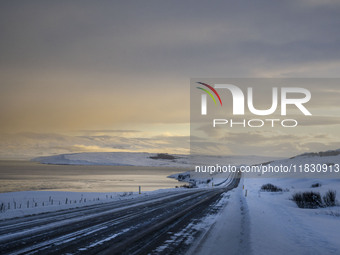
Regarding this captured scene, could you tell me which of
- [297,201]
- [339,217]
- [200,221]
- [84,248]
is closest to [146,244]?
[84,248]

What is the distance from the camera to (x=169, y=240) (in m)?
8.62

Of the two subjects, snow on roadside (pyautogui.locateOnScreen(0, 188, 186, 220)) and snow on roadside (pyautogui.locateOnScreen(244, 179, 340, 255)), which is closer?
snow on roadside (pyautogui.locateOnScreen(244, 179, 340, 255))

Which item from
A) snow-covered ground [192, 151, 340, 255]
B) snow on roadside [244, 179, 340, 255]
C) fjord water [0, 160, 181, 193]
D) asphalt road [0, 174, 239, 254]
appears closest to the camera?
asphalt road [0, 174, 239, 254]

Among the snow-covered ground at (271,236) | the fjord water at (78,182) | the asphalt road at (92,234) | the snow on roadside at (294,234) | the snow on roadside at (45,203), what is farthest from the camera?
the fjord water at (78,182)

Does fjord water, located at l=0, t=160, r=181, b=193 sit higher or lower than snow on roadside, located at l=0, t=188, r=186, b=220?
lower

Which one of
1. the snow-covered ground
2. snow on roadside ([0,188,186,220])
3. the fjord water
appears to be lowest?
the fjord water

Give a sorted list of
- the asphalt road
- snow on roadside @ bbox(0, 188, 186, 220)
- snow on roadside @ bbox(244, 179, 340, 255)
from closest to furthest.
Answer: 1. the asphalt road
2. snow on roadside @ bbox(244, 179, 340, 255)
3. snow on roadside @ bbox(0, 188, 186, 220)

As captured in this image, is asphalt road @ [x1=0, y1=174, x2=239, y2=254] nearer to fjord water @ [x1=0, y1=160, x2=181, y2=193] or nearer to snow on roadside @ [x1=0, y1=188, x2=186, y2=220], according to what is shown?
snow on roadside @ [x1=0, y1=188, x2=186, y2=220]

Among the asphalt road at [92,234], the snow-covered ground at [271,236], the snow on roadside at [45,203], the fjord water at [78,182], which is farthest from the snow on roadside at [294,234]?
the fjord water at [78,182]

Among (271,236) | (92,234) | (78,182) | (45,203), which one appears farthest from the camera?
(78,182)

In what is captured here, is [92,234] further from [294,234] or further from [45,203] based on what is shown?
[45,203]

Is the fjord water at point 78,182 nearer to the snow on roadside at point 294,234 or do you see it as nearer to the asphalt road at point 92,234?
the asphalt road at point 92,234

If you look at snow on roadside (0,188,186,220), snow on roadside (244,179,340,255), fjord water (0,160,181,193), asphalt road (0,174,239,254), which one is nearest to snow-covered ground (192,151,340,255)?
snow on roadside (244,179,340,255)

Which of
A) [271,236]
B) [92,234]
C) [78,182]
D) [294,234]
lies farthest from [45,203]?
[78,182]
